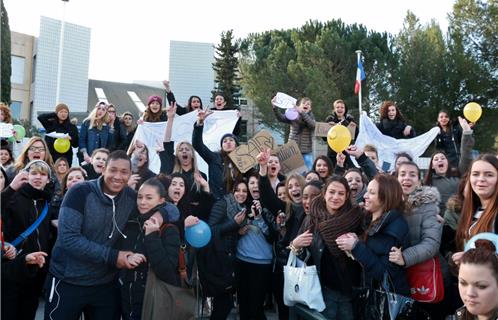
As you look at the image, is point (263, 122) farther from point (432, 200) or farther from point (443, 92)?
point (432, 200)

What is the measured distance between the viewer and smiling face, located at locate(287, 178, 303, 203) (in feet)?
17.4

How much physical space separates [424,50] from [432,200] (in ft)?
93.1

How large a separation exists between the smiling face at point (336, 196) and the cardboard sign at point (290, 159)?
10.5 ft

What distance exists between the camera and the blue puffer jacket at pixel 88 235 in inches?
145

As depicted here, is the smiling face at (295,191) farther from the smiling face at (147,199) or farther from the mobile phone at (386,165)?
the mobile phone at (386,165)

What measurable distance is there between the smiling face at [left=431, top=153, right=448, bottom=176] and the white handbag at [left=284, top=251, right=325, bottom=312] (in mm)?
2678

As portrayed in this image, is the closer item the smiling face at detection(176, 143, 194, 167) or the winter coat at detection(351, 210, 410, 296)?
the winter coat at detection(351, 210, 410, 296)

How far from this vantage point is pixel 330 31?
32.5 m

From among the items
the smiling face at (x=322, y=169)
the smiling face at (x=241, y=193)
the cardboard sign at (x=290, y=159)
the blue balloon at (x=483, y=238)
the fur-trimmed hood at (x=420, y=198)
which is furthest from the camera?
the cardboard sign at (x=290, y=159)

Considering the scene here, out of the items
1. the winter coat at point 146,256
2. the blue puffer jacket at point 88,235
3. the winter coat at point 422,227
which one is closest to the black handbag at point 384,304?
the winter coat at point 422,227

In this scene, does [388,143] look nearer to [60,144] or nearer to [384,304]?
[384,304]

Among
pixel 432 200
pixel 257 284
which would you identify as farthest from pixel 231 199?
pixel 432 200

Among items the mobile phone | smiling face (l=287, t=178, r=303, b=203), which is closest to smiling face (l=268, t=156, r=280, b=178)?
smiling face (l=287, t=178, r=303, b=203)

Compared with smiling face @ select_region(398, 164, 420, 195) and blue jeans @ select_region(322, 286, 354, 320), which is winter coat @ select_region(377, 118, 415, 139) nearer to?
smiling face @ select_region(398, 164, 420, 195)
